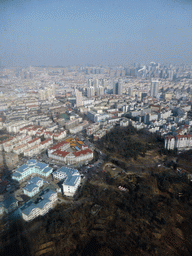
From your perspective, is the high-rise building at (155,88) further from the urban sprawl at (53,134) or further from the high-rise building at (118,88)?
the high-rise building at (118,88)

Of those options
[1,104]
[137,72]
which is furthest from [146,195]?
[137,72]

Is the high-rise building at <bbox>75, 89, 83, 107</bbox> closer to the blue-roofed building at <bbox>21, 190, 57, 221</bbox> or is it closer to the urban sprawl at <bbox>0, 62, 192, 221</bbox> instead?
the urban sprawl at <bbox>0, 62, 192, 221</bbox>

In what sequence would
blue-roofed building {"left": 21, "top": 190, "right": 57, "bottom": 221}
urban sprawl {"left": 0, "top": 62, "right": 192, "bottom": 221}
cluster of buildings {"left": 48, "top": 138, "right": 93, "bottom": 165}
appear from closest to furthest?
1. blue-roofed building {"left": 21, "top": 190, "right": 57, "bottom": 221}
2. urban sprawl {"left": 0, "top": 62, "right": 192, "bottom": 221}
3. cluster of buildings {"left": 48, "top": 138, "right": 93, "bottom": 165}

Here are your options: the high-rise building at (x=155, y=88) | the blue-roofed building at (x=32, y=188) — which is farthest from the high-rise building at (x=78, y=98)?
the blue-roofed building at (x=32, y=188)

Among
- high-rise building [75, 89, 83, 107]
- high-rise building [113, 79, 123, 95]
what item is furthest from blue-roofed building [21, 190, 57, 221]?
high-rise building [113, 79, 123, 95]

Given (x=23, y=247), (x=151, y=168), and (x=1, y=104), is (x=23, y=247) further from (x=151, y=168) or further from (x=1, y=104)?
(x=1, y=104)

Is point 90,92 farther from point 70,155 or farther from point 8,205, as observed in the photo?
point 8,205
